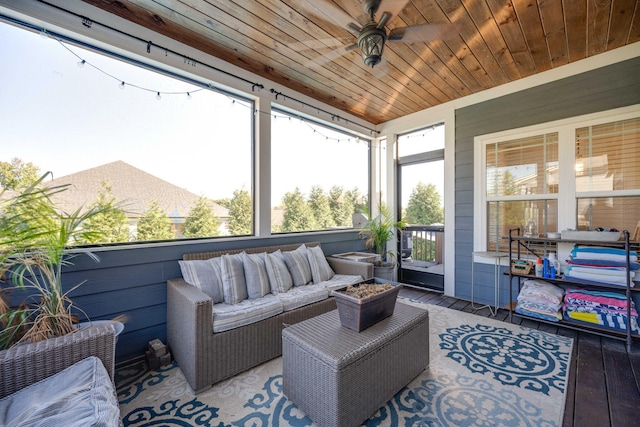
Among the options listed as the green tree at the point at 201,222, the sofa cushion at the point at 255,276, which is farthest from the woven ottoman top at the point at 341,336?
the green tree at the point at 201,222

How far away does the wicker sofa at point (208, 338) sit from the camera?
1872 mm

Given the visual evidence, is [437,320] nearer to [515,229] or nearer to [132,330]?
[515,229]

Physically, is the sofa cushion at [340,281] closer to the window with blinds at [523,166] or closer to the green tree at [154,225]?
the green tree at [154,225]

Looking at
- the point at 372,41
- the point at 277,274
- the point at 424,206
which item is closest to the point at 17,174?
the point at 277,274

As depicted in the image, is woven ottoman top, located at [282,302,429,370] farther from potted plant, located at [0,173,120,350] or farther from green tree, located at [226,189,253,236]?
green tree, located at [226,189,253,236]

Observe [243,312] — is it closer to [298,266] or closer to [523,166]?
[298,266]

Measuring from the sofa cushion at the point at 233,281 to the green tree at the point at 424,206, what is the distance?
3.09 meters

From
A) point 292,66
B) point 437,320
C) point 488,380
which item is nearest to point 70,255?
point 292,66

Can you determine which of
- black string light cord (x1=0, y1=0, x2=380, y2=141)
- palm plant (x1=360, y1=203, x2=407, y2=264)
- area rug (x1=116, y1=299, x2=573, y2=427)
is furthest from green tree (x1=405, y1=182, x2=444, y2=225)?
black string light cord (x1=0, y1=0, x2=380, y2=141)

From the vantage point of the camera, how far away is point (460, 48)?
2.71m

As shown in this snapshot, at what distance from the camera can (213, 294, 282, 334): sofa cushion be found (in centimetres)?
200

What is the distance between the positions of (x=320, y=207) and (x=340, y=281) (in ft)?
4.57

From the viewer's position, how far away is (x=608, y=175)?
110 inches

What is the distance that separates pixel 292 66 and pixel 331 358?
117 inches
